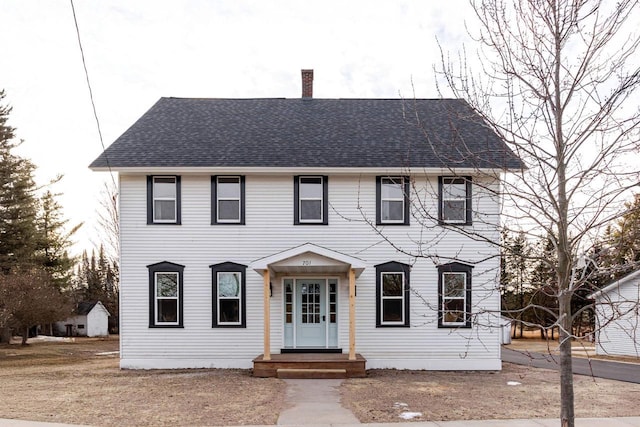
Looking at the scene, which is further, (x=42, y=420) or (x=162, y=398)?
(x=162, y=398)

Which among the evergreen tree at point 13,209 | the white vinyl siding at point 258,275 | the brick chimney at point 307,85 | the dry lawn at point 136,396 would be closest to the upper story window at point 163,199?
the white vinyl siding at point 258,275

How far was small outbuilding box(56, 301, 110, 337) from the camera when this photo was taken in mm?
39969

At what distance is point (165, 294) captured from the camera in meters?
16.9

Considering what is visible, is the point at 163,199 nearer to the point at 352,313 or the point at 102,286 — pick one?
the point at 352,313

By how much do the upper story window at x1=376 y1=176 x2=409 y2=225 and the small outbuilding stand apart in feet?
98.5

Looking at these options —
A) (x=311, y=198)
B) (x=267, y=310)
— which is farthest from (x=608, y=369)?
(x=267, y=310)

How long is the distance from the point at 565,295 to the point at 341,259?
10016mm

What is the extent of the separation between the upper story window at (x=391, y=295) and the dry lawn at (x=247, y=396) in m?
1.54

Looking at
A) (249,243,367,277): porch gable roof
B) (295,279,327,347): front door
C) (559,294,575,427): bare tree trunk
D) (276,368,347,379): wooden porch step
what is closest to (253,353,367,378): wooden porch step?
(276,368,347,379): wooden porch step

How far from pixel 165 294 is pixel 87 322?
26.4 metres

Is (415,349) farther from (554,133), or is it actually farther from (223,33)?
(554,133)

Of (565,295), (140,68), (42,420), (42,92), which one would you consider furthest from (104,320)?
(565,295)

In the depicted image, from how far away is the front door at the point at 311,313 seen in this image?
17.0 metres

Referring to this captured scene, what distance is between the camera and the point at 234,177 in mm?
17078
